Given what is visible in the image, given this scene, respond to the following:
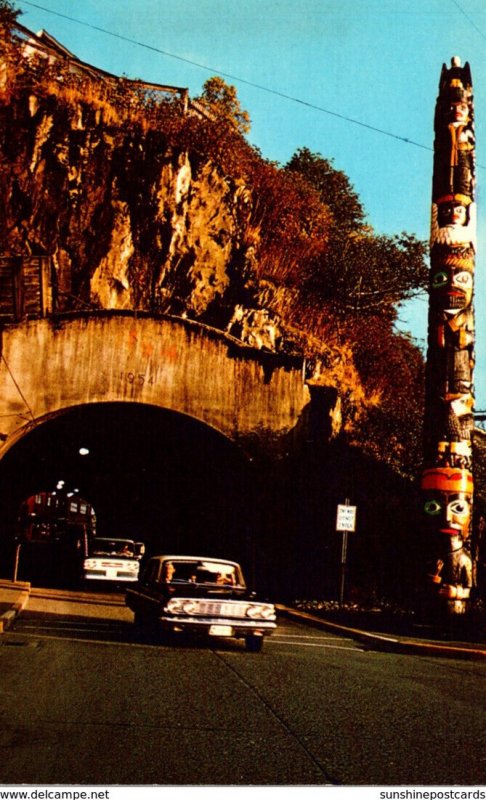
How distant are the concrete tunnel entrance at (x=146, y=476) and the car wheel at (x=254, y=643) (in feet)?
48.9

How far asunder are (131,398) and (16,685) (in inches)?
777

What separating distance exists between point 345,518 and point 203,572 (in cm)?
736

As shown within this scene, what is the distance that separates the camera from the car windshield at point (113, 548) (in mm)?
29938

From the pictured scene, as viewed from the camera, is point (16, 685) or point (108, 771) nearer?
point (108, 771)

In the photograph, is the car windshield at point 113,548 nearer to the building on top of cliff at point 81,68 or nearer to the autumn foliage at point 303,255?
the autumn foliage at point 303,255

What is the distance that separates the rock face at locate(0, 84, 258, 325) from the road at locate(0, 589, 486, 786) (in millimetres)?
20929

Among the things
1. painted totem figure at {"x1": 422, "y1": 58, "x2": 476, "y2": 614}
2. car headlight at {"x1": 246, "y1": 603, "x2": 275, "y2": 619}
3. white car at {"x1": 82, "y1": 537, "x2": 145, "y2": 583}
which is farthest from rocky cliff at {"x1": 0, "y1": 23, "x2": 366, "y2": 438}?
car headlight at {"x1": 246, "y1": 603, "x2": 275, "y2": 619}

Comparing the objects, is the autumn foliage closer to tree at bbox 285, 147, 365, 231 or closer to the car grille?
tree at bbox 285, 147, 365, 231

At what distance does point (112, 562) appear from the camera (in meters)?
29.6

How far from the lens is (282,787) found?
5.20m

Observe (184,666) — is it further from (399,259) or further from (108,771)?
(399,259)

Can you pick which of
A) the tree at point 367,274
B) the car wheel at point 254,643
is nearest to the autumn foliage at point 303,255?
the tree at point 367,274

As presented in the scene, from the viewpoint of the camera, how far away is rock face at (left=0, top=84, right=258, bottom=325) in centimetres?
3322

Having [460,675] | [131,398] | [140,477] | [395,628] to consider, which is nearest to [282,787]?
[460,675]
